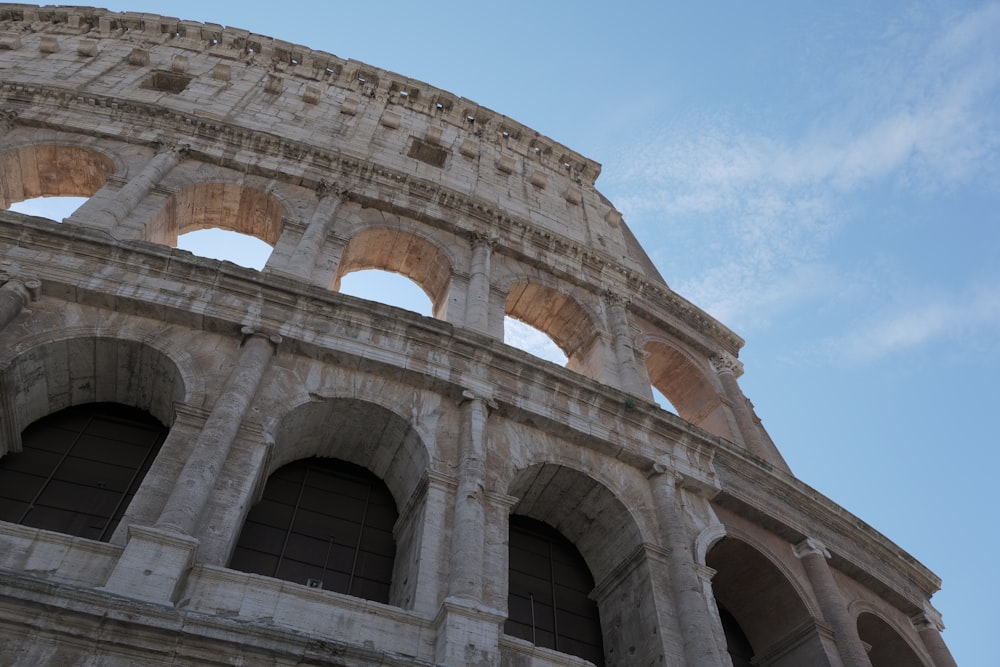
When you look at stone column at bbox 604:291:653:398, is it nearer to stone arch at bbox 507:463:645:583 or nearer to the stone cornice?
stone arch at bbox 507:463:645:583

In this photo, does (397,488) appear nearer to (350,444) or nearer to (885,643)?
(350,444)

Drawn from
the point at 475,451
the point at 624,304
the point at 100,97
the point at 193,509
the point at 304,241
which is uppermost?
the point at 100,97

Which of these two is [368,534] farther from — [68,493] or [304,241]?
[304,241]

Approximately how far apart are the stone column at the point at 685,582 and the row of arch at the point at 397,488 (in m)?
0.29

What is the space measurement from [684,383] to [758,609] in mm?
5545

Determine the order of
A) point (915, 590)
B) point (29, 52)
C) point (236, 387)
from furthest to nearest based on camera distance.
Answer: point (29, 52)
point (915, 590)
point (236, 387)

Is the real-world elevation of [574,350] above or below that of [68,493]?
above

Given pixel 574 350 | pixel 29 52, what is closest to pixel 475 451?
pixel 574 350

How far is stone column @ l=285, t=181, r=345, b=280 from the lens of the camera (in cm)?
1195

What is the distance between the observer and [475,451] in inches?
376

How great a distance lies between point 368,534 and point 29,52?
14849 millimetres

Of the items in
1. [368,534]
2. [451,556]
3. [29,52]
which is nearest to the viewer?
[451,556]

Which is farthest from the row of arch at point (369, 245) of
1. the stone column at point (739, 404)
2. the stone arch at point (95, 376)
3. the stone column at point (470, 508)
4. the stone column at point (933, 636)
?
the stone column at point (933, 636)

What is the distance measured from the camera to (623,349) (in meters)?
13.9
